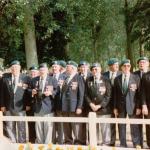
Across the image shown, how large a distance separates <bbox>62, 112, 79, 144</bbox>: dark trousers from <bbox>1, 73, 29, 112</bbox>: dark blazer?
1.02 metres

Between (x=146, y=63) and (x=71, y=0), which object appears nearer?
(x=146, y=63)

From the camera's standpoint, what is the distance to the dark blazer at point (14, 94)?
11094 millimetres

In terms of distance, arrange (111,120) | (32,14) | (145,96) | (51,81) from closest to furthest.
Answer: (111,120) < (145,96) < (51,81) < (32,14)

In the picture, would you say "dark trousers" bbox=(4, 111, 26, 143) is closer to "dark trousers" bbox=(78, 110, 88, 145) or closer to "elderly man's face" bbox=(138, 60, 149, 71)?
"dark trousers" bbox=(78, 110, 88, 145)

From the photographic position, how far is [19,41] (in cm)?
1911

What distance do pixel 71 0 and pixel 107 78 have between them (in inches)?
345

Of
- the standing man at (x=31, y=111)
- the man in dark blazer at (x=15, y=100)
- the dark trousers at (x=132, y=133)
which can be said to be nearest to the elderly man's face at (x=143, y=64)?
the dark trousers at (x=132, y=133)

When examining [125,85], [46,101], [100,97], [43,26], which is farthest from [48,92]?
[43,26]

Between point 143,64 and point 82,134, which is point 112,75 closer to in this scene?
point 143,64

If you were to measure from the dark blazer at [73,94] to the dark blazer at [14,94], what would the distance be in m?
0.98

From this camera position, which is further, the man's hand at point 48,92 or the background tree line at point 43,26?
the background tree line at point 43,26

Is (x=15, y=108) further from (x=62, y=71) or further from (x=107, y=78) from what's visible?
(x=107, y=78)

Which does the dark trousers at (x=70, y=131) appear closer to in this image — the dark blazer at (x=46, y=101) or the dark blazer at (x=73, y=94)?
the dark blazer at (x=73, y=94)

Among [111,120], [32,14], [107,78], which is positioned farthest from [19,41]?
[111,120]
